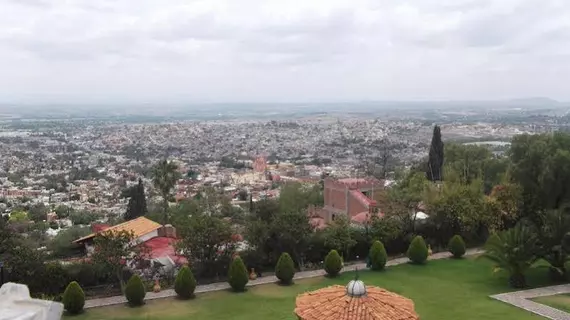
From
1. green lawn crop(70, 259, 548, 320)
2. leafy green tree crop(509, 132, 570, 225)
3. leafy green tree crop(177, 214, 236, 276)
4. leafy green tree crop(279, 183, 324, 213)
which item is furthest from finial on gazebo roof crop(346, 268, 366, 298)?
leafy green tree crop(279, 183, 324, 213)

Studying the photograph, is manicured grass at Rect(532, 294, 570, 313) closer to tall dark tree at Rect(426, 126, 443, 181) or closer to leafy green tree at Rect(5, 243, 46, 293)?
leafy green tree at Rect(5, 243, 46, 293)

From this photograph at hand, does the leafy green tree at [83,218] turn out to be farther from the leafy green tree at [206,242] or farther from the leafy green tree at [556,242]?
the leafy green tree at [556,242]

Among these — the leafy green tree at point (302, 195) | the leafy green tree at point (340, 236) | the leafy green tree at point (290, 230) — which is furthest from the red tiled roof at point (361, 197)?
the leafy green tree at point (290, 230)

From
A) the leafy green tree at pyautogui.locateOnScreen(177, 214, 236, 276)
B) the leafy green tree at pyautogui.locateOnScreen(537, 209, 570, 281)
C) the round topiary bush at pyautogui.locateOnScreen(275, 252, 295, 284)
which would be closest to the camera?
the leafy green tree at pyautogui.locateOnScreen(537, 209, 570, 281)

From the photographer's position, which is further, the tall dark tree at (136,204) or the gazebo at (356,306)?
the tall dark tree at (136,204)

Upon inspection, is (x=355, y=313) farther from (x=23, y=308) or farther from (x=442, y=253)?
(x=442, y=253)

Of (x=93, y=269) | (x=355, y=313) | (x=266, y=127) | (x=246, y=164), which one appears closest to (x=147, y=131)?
(x=266, y=127)

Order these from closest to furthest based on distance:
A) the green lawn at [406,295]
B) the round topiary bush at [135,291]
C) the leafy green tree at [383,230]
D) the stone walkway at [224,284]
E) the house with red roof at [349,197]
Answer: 1. the green lawn at [406,295]
2. the round topiary bush at [135,291]
3. the stone walkway at [224,284]
4. the leafy green tree at [383,230]
5. the house with red roof at [349,197]
